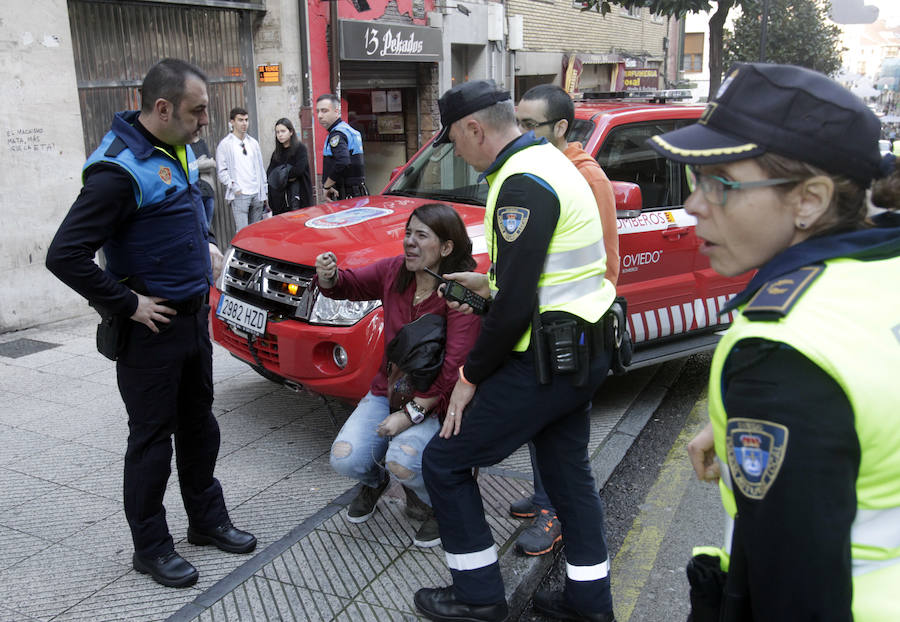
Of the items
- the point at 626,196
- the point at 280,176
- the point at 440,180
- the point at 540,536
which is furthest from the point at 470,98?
the point at 280,176

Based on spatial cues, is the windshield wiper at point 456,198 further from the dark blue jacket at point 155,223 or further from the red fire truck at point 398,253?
the dark blue jacket at point 155,223

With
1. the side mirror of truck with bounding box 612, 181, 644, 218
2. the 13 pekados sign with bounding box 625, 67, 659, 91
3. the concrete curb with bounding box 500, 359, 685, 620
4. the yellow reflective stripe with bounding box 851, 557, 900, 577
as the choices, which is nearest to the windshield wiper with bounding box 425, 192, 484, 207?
the side mirror of truck with bounding box 612, 181, 644, 218

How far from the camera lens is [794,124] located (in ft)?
4.12

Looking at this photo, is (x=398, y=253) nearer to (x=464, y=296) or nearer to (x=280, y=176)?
(x=464, y=296)

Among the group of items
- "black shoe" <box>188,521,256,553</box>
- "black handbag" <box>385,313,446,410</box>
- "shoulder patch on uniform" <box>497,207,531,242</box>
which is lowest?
"black shoe" <box>188,521,256,553</box>

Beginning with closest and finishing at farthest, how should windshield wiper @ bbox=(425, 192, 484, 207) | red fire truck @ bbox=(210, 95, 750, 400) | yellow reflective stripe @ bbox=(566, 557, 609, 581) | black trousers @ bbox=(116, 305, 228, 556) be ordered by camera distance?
1. yellow reflective stripe @ bbox=(566, 557, 609, 581)
2. black trousers @ bbox=(116, 305, 228, 556)
3. red fire truck @ bbox=(210, 95, 750, 400)
4. windshield wiper @ bbox=(425, 192, 484, 207)

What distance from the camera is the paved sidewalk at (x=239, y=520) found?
10.3 ft

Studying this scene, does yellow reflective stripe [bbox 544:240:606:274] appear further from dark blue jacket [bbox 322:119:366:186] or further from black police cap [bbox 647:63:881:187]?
dark blue jacket [bbox 322:119:366:186]

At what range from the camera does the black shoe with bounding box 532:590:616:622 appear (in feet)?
9.88

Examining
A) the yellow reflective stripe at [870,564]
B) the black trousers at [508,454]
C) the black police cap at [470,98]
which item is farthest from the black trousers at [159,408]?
the yellow reflective stripe at [870,564]

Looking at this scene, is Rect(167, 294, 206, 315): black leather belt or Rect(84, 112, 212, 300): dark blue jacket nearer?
Rect(84, 112, 212, 300): dark blue jacket

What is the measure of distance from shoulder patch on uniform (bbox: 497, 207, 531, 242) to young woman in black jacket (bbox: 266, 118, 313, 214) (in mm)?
7236

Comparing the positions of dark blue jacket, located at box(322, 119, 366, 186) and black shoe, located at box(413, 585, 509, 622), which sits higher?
dark blue jacket, located at box(322, 119, 366, 186)

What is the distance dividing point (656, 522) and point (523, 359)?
72.0 inches
